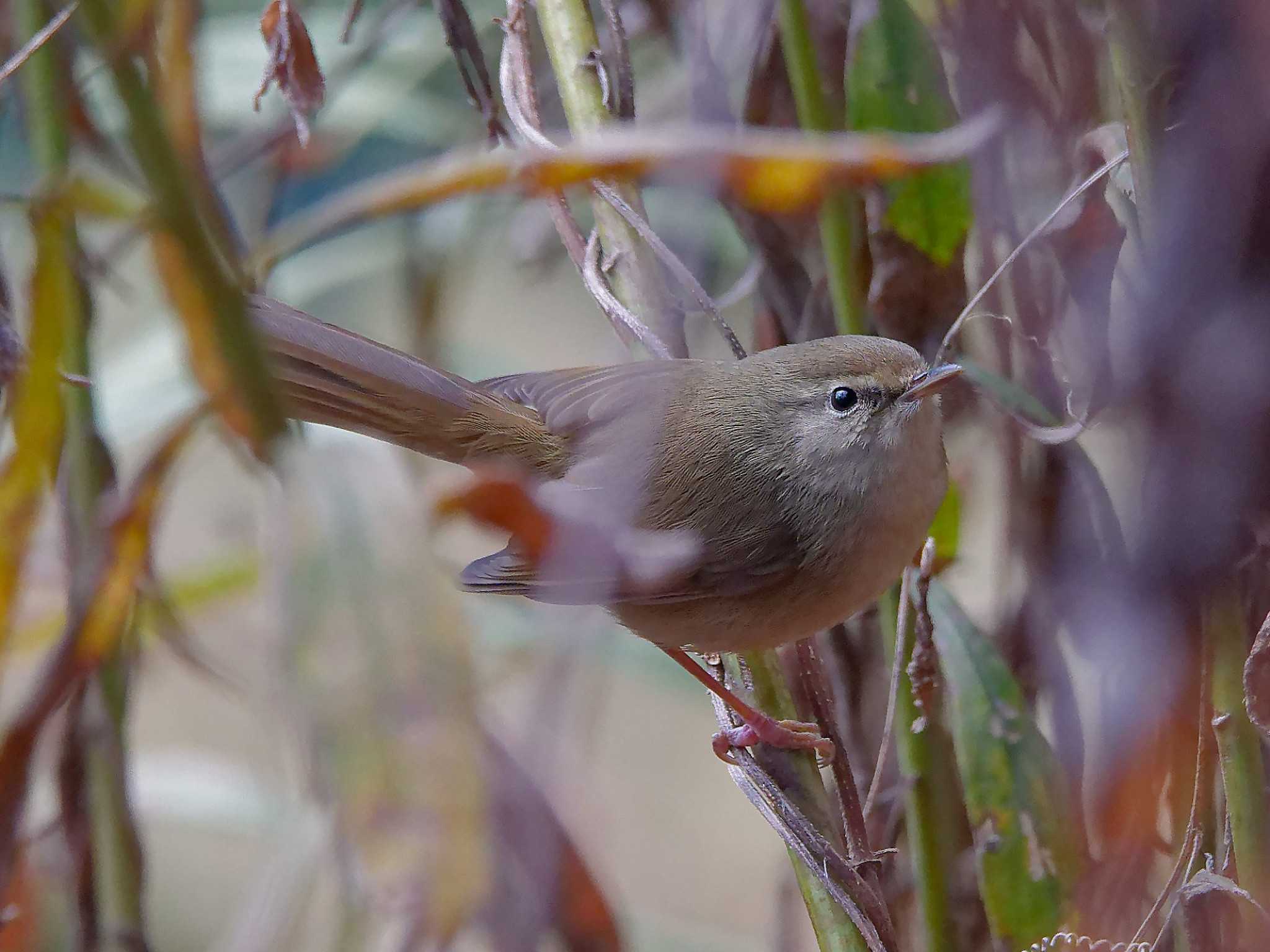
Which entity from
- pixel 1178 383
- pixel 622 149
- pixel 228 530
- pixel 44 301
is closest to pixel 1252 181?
pixel 1178 383

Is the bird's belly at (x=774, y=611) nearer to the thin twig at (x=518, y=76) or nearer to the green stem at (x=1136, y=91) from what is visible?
the thin twig at (x=518, y=76)

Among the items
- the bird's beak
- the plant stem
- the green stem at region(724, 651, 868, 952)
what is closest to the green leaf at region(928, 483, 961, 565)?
the bird's beak

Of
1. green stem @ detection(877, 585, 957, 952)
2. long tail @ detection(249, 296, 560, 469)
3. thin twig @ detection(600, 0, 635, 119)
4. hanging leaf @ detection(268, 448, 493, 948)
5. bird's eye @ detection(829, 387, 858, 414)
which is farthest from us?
bird's eye @ detection(829, 387, 858, 414)

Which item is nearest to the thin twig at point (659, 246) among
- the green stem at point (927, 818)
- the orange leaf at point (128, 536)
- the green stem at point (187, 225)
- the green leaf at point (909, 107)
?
the green leaf at point (909, 107)

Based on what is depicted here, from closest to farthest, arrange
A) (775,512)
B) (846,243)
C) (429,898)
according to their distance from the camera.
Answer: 1. (429,898)
2. (846,243)
3. (775,512)

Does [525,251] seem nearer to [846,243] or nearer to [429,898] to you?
[846,243]

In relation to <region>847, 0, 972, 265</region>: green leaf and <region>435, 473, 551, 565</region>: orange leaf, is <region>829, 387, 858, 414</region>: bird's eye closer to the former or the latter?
<region>847, 0, 972, 265</region>: green leaf

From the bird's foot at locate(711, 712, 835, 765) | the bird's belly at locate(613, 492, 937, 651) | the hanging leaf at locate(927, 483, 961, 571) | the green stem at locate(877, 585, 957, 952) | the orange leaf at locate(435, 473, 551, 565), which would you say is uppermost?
the hanging leaf at locate(927, 483, 961, 571)
